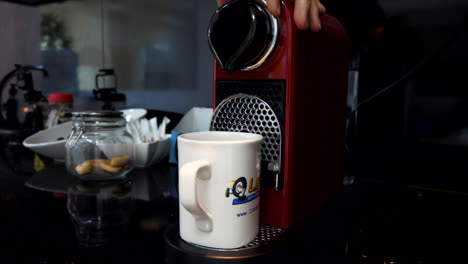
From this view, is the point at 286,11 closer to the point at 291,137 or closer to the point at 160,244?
the point at 291,137

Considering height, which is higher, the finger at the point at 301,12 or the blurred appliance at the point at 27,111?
the finger at the point at 301,12

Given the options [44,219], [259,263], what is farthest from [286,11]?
[44,219]

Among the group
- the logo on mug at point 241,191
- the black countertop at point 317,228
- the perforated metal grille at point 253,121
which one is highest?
the perforated metal grille at point 253,121

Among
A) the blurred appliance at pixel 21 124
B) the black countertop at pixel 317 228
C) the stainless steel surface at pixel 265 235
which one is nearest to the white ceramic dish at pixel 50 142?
the blurred appliance at pixel 21 124

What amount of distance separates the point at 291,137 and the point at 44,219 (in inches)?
14.3

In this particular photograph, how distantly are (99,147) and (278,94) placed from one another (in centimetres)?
48

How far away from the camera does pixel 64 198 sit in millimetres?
623

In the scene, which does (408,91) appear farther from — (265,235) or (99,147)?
(99,147)

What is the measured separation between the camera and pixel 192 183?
0.35 meters

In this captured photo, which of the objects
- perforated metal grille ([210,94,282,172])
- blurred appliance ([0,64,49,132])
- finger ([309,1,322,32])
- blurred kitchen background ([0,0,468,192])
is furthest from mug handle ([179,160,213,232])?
blurred appliance ([0,64,49,132])

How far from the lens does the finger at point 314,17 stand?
0.44 meters

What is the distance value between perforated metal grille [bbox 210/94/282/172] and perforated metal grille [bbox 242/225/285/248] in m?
0.08

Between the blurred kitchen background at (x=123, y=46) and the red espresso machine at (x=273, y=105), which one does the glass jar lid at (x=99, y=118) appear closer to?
the red espresso machine at (x=273, y=105)

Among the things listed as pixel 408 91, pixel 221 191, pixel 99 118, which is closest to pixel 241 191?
pixel 221 191
